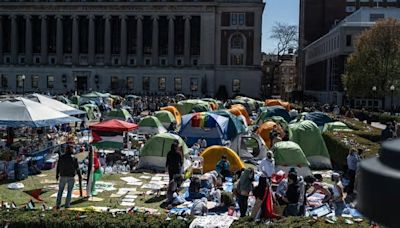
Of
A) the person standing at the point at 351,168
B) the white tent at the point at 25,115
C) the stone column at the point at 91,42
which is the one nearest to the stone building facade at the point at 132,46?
the stone column at the point at 91,42

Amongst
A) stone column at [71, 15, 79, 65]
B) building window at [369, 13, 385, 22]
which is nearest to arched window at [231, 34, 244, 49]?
building window at [369, 13, 385, 22]

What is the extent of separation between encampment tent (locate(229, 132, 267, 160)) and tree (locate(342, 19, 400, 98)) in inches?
1234

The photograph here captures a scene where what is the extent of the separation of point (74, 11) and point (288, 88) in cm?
7458

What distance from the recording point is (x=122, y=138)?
83.8ft

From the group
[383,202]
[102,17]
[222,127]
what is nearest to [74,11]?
[102,17]

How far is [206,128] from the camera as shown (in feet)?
89.0

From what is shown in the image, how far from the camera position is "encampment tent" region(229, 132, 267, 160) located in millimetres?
25406

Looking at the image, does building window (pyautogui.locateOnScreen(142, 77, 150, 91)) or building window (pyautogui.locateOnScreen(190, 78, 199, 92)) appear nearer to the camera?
building window (pyautogui.locateOnScreen(190, 78, 199, 92))

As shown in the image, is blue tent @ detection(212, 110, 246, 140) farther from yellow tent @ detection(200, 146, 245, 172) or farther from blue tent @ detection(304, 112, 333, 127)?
blue tent @ detection(304, 112, 333, 127)

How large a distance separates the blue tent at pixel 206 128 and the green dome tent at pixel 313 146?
4.31m

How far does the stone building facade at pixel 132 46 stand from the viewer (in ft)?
304

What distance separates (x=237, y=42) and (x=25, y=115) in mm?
73667

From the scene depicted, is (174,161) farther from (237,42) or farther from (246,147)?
(237,42)

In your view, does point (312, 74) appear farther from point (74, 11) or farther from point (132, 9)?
point (74, 11)
